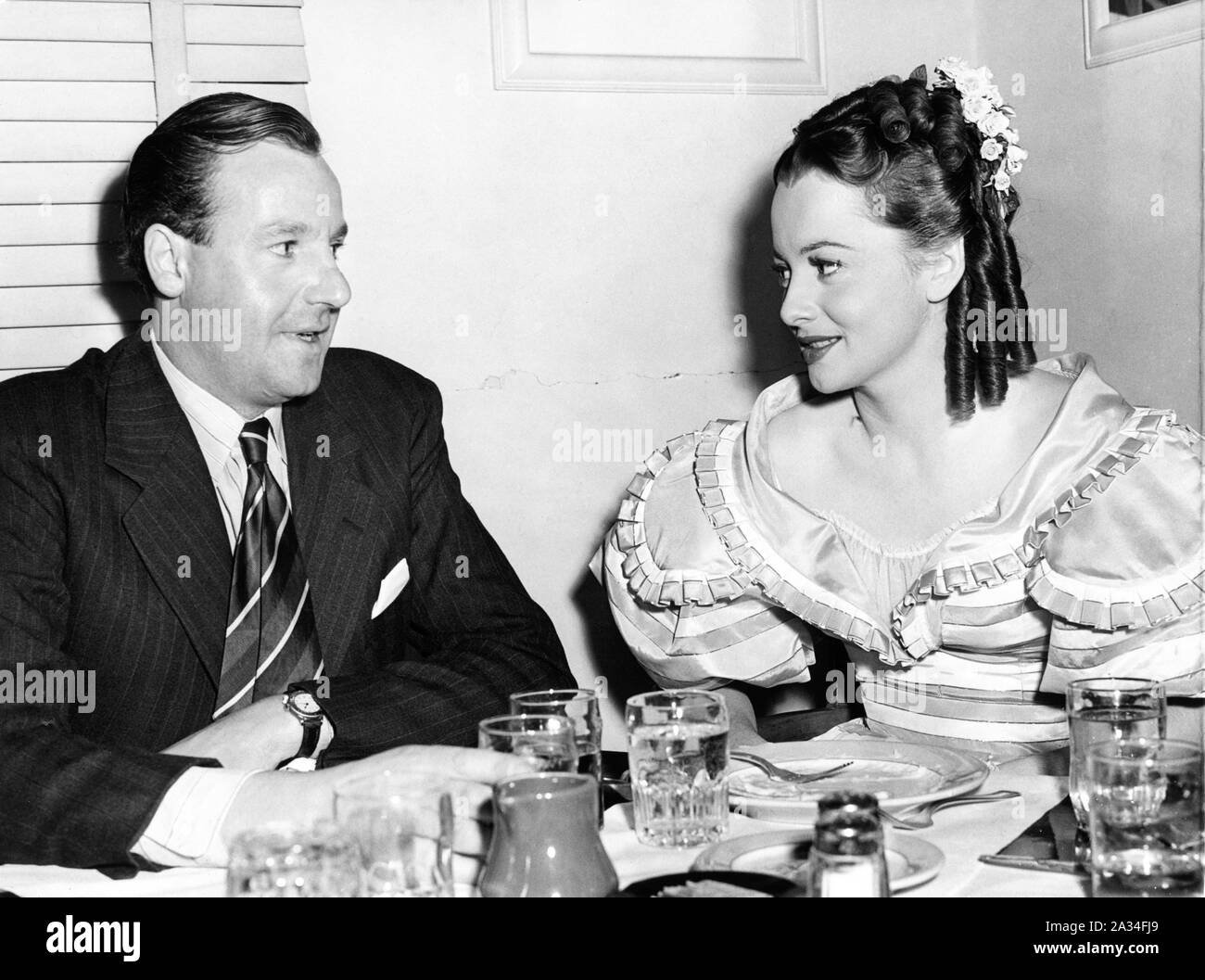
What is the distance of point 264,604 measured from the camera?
5.89 feet

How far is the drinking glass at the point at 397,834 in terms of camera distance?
3.24 ft

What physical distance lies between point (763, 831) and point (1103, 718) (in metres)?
0.32

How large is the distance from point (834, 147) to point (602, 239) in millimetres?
755

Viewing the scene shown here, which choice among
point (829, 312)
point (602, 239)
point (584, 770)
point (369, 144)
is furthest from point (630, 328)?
point (584, 770)

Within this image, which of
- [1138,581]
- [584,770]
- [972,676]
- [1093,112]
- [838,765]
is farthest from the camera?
[1093,112]

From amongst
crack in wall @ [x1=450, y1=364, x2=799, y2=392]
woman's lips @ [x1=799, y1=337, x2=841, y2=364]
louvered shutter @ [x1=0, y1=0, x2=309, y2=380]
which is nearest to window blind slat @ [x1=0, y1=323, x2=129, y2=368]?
louvered shutter @ [x1=0, y1=0, x2=309, y2=380]

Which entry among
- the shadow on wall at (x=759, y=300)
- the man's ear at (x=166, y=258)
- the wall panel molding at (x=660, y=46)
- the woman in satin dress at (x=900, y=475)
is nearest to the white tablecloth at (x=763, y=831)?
the woman in satin dress at (x=900, y=475)

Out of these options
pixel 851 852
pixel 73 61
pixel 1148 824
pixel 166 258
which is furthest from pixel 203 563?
pixel 1148 824

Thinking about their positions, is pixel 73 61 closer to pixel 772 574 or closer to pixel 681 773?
pixel 772 574

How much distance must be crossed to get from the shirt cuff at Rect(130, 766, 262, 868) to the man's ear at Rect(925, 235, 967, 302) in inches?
48.0

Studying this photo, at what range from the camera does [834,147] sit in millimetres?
1889

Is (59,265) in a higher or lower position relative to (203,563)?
higher

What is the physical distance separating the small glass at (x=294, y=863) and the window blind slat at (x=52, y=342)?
4.84 feet
